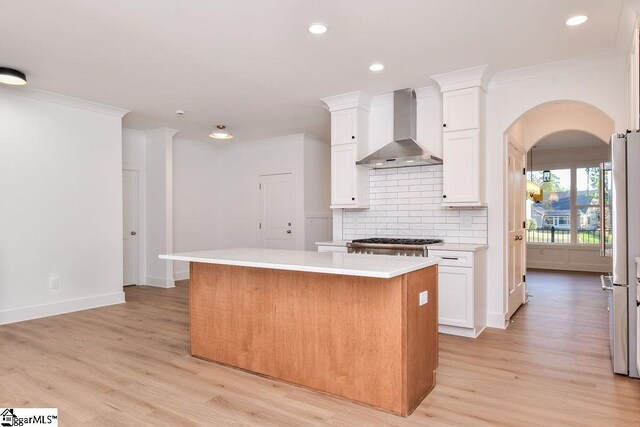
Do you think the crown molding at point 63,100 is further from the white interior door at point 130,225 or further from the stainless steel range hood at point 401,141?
the stainless steel range hood at point 401,141

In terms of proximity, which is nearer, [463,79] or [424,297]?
[424,297]

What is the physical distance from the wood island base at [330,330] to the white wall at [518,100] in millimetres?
1826

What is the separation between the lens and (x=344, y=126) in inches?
192

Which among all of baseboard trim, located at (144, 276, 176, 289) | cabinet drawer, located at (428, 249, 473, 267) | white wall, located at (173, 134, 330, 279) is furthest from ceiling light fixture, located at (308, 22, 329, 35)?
baseboard trim, located at (144, 276, 176, 289)

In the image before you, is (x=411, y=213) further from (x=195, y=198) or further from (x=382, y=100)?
(x=195, y=198)

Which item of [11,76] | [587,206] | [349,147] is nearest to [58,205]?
[11,76]

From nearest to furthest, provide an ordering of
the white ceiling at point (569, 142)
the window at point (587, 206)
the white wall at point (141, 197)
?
the white wall at point (141, 197)
the white ceiling at point (569, 142)
the window at point (587, 206)

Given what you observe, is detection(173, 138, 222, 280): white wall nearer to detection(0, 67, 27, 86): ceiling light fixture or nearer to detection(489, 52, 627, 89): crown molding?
detection(0, 67, 27, 86): ceiling light fixture

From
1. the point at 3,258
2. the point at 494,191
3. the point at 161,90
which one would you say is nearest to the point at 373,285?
the point at 494,191

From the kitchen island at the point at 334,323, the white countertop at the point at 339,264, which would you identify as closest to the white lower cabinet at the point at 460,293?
the kitchen island at the point at 334,323

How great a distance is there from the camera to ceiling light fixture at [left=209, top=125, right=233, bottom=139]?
6259 millimetres

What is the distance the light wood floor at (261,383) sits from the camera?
2346 millimetres

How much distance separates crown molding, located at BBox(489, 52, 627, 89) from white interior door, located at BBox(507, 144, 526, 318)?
29.5 inches

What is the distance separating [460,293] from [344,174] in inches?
75.7
